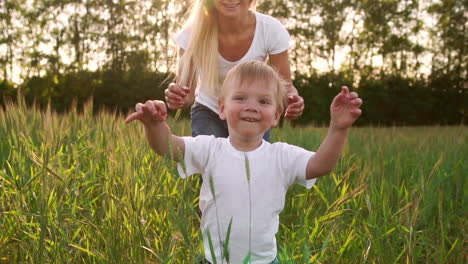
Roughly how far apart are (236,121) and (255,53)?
1129 millimetres

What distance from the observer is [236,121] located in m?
1.77

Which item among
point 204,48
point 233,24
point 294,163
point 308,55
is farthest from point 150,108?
point 308,55

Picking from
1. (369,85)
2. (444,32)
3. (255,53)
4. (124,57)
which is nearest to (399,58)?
(444,32)

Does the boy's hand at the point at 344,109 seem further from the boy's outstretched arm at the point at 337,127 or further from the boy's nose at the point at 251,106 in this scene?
the boy's nose at the point at 251,106

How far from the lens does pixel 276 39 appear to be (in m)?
2.89

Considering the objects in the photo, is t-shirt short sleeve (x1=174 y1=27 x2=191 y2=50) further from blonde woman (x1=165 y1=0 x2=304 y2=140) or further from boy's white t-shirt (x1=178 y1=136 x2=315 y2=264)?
boy's white t-shirt (x1=178 y1=136 x2=315 y2=264)

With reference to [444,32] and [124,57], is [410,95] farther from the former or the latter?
[124,57]

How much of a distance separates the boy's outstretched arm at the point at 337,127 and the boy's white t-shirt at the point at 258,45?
1125mm

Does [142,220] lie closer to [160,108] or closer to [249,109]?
[160,108]

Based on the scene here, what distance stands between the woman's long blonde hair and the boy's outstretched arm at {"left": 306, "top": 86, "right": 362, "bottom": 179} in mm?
1040

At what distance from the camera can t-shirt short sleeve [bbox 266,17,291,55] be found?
2.88m

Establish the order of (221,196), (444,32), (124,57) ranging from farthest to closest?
1. (444,32)
2. (124,57)
3. (221,196)

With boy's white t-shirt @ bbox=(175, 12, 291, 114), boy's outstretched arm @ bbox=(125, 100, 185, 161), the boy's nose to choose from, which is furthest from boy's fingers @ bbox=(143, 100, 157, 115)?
boy's white t-shirt @ bbox=(175, 12, 291, 114)

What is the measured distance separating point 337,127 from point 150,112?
24.0 inches
